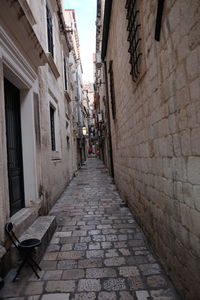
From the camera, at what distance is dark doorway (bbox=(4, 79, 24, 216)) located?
12.1 feet

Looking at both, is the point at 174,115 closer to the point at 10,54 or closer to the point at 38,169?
the point at 10,54

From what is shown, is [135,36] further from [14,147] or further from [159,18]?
[14,147]

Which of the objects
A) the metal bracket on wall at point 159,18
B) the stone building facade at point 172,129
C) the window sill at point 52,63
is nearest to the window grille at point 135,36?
the stone building facade at point 172,129

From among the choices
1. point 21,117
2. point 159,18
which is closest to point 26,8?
point 21,117

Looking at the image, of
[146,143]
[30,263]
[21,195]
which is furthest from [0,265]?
[146,143]

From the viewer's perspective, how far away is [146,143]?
3.35m

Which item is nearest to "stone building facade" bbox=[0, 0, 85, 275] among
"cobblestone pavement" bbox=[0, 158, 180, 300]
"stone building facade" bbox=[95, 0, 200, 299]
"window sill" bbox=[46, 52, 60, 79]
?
"cobblestone pavement" bbox=[0, 158, 180, 300]

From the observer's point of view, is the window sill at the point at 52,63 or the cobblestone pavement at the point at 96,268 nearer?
the cobblestone pavement at the point at 96,268

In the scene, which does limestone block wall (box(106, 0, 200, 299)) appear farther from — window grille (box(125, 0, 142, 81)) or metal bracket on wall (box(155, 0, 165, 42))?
window grille (box(125, 0, 142, 81))

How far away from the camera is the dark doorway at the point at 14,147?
3.68m

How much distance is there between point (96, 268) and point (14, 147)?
250 centimetres

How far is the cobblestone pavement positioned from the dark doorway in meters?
0.99

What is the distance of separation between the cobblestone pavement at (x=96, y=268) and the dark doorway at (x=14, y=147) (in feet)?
3.26

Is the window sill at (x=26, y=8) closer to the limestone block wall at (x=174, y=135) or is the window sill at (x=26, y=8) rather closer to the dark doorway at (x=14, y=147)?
the dark doorway at (x=14, y=147)
